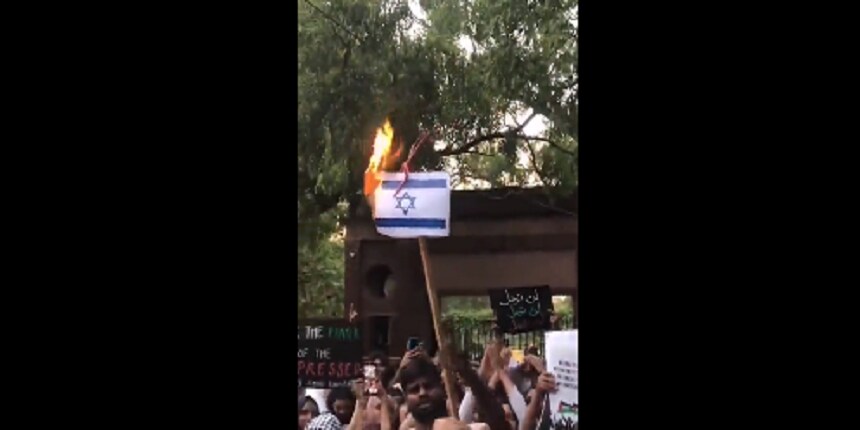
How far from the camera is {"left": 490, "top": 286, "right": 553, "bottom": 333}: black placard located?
241 centimetres

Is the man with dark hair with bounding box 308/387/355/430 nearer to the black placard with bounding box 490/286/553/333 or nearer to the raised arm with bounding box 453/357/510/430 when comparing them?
the raised arm with bounding box 453/357/510/430

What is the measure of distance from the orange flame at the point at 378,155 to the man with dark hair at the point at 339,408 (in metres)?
0.50

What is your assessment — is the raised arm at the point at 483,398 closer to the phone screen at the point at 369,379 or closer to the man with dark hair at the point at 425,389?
the man with dark hair at the point at 425,389

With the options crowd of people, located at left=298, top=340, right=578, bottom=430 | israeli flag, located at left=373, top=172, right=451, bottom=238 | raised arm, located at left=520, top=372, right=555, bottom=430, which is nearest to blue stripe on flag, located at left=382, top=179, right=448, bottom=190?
israeli flag, located at left=373, top=172, right=451, bottom=238

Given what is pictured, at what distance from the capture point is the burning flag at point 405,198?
2473 millimetres

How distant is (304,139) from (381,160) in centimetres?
21

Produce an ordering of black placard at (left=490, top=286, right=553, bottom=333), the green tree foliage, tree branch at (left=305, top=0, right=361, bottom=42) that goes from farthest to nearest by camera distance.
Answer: tree branch at (left=305, top=0, right=361, bottom=42), the green tree foliage, black placard at (left=490, top=286, right=553, bottom=333)

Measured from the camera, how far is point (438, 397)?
98.2 inches

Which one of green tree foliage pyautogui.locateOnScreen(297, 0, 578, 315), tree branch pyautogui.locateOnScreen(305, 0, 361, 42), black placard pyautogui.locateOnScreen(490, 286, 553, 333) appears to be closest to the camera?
black placard pyautogui.locateOnScreen(490, 286, 553, 333)

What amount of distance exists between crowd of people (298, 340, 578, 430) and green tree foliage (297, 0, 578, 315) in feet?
0.71

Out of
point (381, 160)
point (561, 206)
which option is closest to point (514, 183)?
point (561, 206)

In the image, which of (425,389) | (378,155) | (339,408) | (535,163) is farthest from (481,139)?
(339,408)

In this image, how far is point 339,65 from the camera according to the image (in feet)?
8.59

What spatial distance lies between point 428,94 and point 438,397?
761mm
